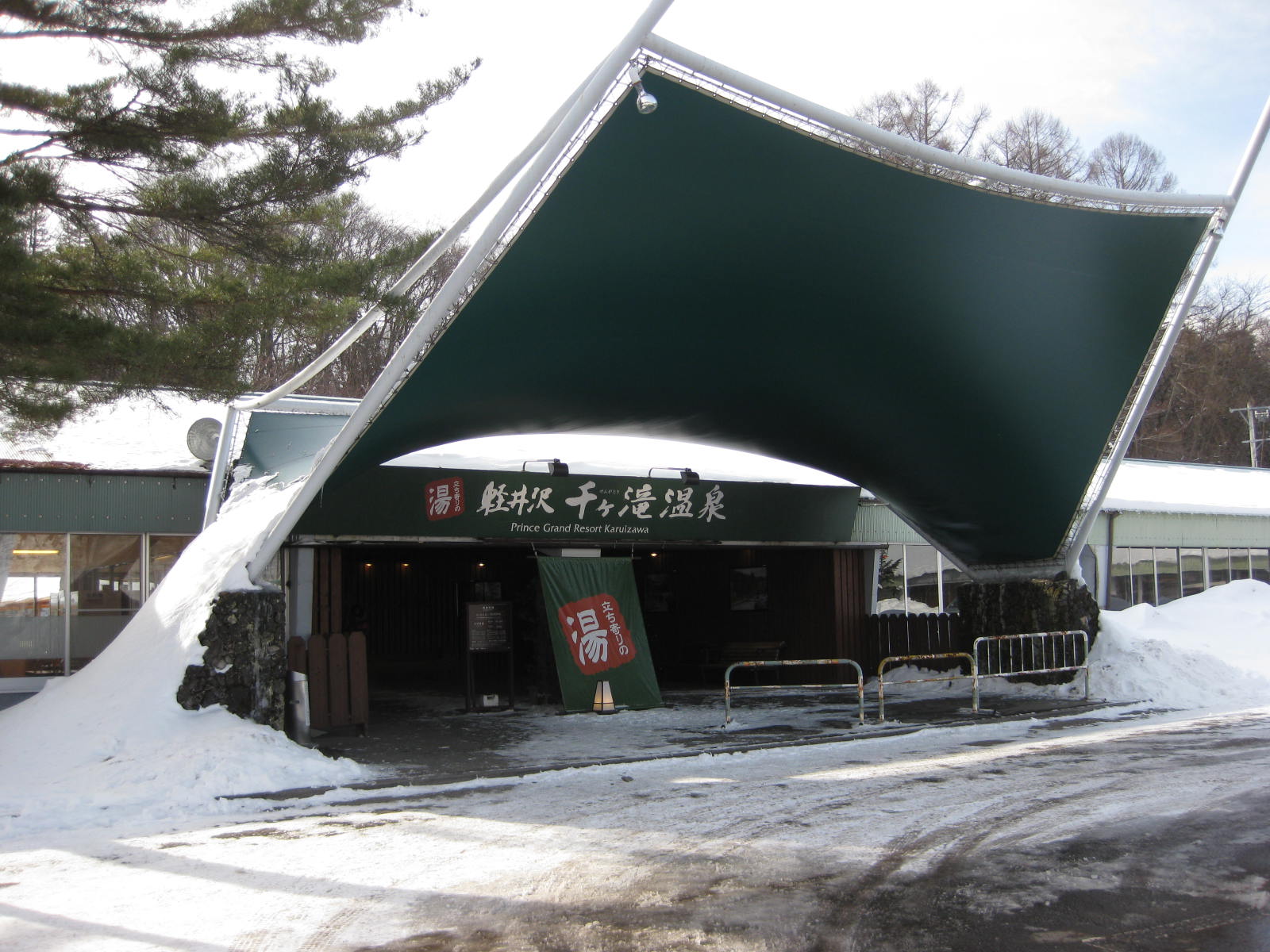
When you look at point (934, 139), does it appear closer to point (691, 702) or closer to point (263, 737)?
point (691, 702)

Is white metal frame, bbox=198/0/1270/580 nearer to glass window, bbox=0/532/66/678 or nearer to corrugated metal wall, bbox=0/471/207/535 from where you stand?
corrugated metal wall, bbox=0/471/207/535

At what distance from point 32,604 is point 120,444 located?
287 centimetres

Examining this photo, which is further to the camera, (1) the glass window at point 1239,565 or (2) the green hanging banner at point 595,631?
(1) the glass window at point 1239,565

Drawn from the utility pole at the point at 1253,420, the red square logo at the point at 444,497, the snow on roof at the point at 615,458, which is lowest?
the red square logo at the point at 444,497

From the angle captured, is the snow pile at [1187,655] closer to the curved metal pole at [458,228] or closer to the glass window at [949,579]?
the glass window at [949,579]

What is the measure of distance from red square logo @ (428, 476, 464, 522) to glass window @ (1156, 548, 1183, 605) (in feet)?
55.8

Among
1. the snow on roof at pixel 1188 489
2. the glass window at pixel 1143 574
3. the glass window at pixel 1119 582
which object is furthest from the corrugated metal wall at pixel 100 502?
the glass window at pixel 1143 574

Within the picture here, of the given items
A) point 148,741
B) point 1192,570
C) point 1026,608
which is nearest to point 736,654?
point 1026,608

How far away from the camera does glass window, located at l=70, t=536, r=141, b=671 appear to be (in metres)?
15.0

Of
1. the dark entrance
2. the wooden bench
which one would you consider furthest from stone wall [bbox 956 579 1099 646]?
the wooden bench

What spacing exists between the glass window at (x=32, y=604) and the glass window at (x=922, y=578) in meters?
14.4

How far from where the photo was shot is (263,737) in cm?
1018

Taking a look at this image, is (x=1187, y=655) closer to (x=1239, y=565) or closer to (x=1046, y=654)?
(x=1046, y=654)

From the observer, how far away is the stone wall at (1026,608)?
16.1 metres
